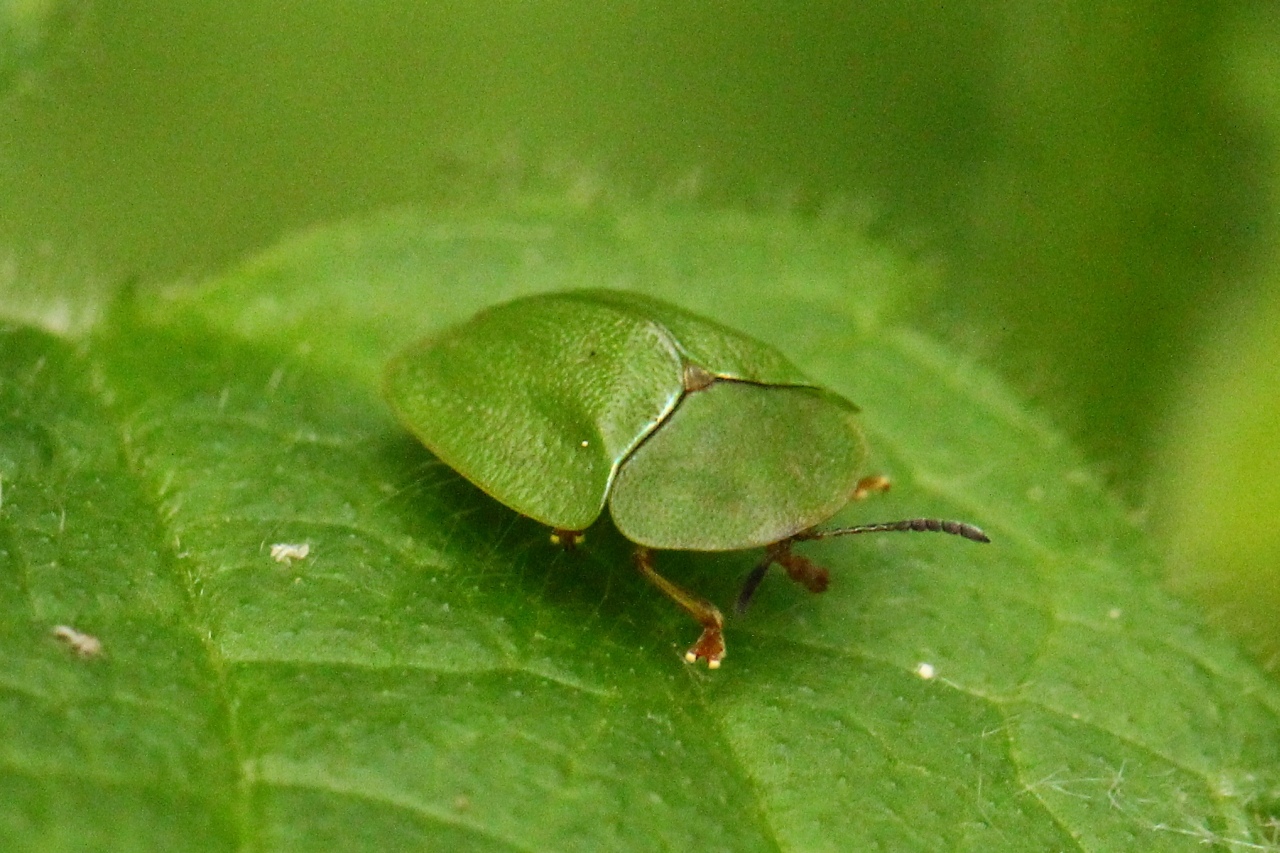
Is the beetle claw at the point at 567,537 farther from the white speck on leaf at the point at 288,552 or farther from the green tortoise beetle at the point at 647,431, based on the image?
the white speck on leaf at the point at 288,552

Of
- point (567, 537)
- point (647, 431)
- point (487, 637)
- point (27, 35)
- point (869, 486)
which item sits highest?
point (27, 35)

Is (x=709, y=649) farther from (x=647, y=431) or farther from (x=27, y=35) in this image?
(x=27, y=35)

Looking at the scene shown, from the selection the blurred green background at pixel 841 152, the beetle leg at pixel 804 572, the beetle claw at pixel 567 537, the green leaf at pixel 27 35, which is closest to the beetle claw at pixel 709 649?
the beetle leg at pixel 804 572

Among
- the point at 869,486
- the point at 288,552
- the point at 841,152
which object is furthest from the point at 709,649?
the point at 841,152

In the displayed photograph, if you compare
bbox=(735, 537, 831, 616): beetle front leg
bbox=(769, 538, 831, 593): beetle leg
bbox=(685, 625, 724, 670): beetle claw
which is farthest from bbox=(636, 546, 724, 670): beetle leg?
bbox=(769, 538, 831, 593): beetle leg

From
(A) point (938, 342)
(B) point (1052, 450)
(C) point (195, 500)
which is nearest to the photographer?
(C) point (195, 500)

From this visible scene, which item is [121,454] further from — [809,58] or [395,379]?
[809,58]

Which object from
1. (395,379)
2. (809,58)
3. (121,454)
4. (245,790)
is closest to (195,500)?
(121,454)

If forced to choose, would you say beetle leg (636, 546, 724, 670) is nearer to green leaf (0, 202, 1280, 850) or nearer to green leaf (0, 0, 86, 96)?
green leaf (0, 202, 1280, 850)
